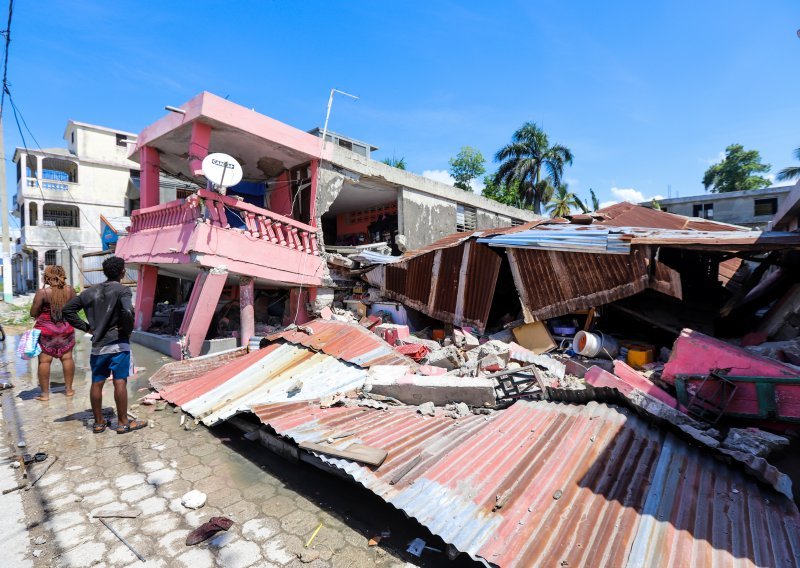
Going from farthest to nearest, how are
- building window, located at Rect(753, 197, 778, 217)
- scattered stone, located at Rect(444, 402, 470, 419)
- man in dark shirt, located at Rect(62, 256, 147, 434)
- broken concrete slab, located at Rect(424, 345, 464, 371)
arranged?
building window, located at Rect(753, 197, 778, 217) < broken concrete slab, located at Rect(424, 345, 464, 371) < man in dark shirt, located at Rect(62, 256, 147, 434) < scattered stone, located at Rect(444, 402, 470, 419)

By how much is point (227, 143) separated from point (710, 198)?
32951 millimetres

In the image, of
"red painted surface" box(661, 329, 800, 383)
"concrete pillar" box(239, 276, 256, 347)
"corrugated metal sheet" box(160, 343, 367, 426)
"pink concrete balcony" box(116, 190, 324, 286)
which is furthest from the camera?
"concrete pillar" box(239, 276, 256, 347)

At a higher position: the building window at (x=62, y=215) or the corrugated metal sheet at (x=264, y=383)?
the building window at (x=62, y=215)

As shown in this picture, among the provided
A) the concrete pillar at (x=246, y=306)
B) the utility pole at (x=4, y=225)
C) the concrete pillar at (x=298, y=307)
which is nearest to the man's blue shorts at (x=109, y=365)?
the concrete pillar at (x=246, y=306)

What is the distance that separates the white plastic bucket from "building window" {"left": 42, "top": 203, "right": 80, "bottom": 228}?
31137mm

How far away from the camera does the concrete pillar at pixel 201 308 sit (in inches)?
300

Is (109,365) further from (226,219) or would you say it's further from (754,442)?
(754,442)

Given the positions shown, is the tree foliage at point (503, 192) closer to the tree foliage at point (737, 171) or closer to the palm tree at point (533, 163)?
the palm tree at point (533, 163)

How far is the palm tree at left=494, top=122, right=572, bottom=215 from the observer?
29703 mm

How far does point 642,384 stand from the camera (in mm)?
4777

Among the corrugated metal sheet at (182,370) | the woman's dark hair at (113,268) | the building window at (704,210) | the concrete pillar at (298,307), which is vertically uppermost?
the building window at (704,210)

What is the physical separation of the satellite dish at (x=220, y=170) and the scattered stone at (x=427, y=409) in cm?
575

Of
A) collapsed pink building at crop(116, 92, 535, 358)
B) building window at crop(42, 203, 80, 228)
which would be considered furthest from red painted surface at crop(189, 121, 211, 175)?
building window at crop(42, 203, 80, 228)

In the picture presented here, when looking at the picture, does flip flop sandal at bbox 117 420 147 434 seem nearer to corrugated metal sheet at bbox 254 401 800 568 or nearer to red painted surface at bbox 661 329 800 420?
corrugated metal sheet at bbox 254 401 800 568
